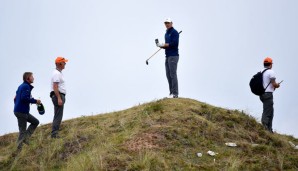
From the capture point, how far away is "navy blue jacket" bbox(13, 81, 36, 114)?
1257 centimetres

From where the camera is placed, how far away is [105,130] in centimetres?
1291

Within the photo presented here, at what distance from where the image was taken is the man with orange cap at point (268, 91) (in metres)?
13.2

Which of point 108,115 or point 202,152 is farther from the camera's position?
point 108,115

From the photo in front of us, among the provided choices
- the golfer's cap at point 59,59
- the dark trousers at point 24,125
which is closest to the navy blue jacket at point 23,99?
the dark trousers at point 24,125

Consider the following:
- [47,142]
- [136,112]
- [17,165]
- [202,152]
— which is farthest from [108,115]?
[202,152]

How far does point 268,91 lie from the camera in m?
13.3

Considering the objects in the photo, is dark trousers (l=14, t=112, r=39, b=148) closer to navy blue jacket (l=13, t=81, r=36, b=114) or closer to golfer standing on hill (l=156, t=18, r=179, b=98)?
navy blue jacket (l=13, t=81, r=36, b=114)

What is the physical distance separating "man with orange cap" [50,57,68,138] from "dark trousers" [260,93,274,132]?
5832 millimetres

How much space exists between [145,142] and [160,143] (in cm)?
37

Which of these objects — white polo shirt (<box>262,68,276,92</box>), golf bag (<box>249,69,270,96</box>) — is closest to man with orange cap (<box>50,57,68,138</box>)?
golf bag (<box>249,69,270,96</box>)

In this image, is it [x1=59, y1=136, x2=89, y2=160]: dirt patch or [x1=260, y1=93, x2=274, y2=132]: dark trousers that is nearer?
[x1=59, y1=136, x2=89, y2=160]: dirt patch

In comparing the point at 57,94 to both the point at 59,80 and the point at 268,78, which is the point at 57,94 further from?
the point at 268,78

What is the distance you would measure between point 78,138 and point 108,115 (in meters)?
2.37

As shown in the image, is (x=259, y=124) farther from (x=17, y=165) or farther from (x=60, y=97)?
(x=17, y=165)
